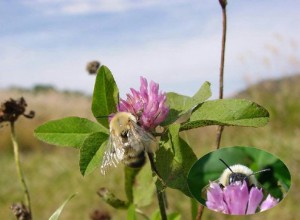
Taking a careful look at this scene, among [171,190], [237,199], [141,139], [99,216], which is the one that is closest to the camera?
[237,199]

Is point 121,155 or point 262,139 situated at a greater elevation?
point 121,155

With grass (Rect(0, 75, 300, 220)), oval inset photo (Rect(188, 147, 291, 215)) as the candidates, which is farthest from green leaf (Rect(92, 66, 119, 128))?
grass (Rect(0, 75, 300, 220))

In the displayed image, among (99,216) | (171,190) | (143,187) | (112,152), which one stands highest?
(112,152)

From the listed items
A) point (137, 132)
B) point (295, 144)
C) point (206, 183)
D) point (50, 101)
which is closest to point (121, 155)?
point (137, 132)

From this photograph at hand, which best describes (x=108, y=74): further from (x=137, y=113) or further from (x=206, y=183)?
(x=206, y=183)

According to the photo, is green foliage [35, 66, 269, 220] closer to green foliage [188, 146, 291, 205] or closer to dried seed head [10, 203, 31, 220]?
green foliage [188, 146, 291, 205]

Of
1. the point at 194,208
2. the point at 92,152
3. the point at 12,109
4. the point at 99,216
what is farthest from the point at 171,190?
the point at 92,152

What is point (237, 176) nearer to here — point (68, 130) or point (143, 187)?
point (68, 130)
